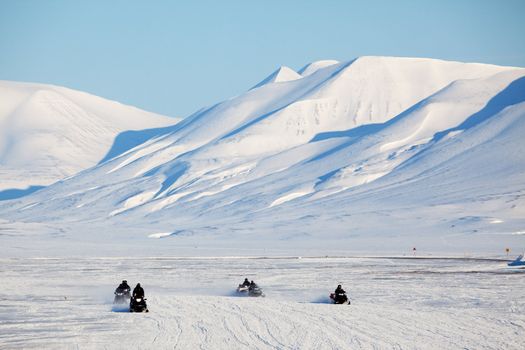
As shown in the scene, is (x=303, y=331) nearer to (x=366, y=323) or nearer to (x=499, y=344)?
(x=366, y=323)

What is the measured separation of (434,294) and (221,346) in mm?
21546

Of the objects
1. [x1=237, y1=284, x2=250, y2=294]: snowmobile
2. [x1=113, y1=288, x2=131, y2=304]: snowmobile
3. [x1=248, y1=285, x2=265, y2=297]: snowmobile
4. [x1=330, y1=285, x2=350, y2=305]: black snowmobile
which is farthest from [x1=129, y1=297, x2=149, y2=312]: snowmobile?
[x1=237, y1=284, x2=250, y2=294]: snowmobile

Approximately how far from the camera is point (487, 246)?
12875 centimetres

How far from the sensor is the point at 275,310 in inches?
1711

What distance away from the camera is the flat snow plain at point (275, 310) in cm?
3297

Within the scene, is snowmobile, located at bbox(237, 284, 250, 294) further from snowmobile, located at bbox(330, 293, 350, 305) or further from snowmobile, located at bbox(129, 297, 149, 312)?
snowmobile, located at bbox(129, 297, 149, 312)

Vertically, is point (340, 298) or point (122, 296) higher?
point (122, 296)

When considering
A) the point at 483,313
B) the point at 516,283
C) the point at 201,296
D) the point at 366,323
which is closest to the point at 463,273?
the point at 516,283

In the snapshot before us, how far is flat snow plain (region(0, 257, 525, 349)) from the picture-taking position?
3297 centimetres

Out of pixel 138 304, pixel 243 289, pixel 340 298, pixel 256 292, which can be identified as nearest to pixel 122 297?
pixel 138 304

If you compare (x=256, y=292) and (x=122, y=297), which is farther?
(x=256, y=292)

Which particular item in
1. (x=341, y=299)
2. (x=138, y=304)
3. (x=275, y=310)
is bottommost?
(x=341, y=299)

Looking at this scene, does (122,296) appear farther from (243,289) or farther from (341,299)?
(341,299)

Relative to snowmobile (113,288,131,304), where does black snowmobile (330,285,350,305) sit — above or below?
below
